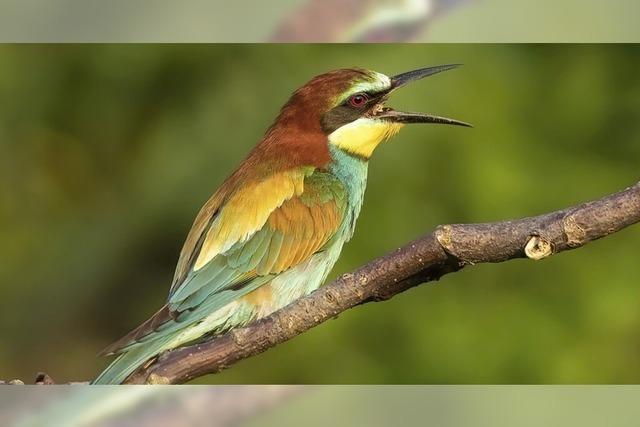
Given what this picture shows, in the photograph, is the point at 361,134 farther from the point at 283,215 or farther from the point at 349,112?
the point at 283,215

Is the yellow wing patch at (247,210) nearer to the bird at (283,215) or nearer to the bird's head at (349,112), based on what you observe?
the bird at (283,215)

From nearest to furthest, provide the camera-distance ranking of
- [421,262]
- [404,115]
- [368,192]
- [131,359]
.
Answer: [421,262] < [131,359] < [404,115] < [368,192]

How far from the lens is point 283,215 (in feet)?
8.39

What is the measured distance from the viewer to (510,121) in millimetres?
3053

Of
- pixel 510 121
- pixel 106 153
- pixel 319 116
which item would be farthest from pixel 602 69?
pixel 106 153

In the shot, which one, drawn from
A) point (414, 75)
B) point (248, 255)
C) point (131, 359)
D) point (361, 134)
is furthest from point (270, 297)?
point (414, 75)

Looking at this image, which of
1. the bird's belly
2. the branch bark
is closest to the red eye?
the bird's belly

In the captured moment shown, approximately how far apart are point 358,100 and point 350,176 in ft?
0.60

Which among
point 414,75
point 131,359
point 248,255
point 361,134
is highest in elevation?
point 414,75

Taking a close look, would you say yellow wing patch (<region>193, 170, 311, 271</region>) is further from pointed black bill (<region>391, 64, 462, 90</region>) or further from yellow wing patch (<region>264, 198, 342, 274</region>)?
pointed black bill (<region>391, 64, 462, 90</region>)

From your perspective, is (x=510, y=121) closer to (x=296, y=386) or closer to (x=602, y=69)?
(x=602, y=69)

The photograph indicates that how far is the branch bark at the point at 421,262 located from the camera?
197 centimetres

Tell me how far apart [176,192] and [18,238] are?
433 millimetres

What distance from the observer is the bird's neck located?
8.54ft
